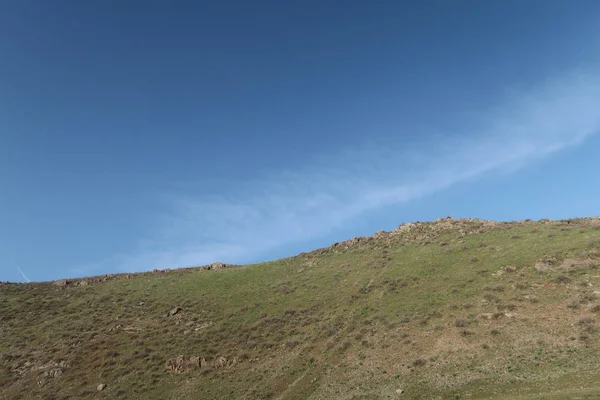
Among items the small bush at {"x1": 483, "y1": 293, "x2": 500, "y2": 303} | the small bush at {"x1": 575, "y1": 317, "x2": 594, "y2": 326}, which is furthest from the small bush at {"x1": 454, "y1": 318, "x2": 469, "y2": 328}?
the small bush at {"x1": 575, "y1": 317, "x2": 594, "y2": 326}

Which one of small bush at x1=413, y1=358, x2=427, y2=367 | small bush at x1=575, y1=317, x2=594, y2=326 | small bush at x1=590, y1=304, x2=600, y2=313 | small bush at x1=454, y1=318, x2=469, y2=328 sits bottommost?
small bush at x1=413, y1=358, x2=427, y2=367

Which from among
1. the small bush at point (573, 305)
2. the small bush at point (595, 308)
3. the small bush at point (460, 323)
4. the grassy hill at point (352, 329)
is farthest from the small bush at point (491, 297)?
the small bush at point (595, 308)

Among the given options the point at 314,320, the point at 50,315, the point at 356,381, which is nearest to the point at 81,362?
the point at 50,315

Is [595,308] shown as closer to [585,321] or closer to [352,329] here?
[585,321]

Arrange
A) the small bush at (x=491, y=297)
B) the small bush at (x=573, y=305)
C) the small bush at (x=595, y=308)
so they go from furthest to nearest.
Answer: the small bush at (x=491, y=297) → the small bush at (x=573, y=305) → the small bush at (x=595, y=308)

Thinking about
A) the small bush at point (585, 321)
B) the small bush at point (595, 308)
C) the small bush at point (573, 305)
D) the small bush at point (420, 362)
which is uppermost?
the small bush at point (573, 305)

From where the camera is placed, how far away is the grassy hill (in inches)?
1310

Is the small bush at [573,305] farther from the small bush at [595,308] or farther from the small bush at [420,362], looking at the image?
the small bush at [420,362]

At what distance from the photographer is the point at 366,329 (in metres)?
45.9

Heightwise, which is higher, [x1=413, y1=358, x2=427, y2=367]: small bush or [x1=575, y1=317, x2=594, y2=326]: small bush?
[x1=575, y1=317, x2=594, y2=326]: small bush

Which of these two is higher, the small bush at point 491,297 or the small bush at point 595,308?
the small bush at point 491,297

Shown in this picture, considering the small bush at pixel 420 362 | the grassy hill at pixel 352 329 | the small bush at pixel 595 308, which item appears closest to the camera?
the grassy hill at pixel 352 329

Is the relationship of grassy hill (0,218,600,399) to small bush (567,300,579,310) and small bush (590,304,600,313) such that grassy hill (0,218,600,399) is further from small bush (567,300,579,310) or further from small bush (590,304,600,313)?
small bush (567,300,579,310)

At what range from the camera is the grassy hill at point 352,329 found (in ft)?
109
